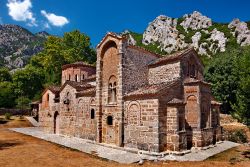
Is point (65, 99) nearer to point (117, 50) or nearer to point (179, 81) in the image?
point (117, 50)

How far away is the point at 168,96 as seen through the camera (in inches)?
720

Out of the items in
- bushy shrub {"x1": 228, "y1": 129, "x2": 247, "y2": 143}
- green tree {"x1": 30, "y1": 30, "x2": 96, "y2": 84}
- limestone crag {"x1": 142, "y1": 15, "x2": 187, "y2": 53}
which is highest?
limestone crag {"x1": 142, "y1": 15, "x2": 187, "y2": 53}

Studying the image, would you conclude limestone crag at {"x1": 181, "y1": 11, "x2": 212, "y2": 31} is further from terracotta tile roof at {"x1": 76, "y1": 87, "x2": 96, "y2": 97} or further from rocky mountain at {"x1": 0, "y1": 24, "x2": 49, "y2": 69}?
terracotta tile roof at {"x1": 76, "y1": 87, "x2": 96, "y2": 97}

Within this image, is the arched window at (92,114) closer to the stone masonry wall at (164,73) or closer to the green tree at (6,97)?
the stone masonry wall at (164,73)

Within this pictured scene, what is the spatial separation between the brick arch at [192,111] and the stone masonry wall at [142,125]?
374 centimetres

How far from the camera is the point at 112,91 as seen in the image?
853 inches

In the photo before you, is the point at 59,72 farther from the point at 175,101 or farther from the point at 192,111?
the point at 175,101

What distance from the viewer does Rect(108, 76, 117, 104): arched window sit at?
21438mm

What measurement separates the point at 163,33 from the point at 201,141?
106655 millimetres

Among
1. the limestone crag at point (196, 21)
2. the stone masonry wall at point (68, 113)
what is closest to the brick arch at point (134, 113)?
the stone masonry wall at point (68, 113)

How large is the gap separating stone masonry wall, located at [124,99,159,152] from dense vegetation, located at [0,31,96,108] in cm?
3343

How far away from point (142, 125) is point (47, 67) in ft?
131

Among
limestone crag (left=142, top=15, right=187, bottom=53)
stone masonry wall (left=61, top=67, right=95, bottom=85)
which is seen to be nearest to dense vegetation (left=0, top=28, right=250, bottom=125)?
stone masonry wall (left=61, top=67, right=95, bottom=85)

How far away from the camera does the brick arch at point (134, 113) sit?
61.0ft
